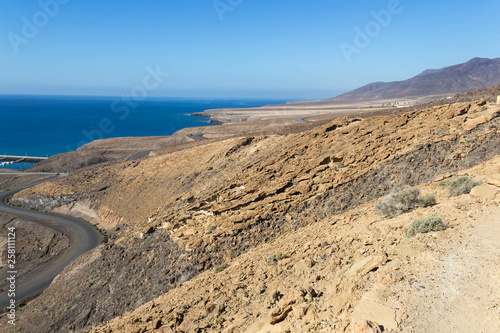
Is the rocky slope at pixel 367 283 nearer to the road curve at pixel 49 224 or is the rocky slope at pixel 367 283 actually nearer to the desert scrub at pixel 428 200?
the desert scrub at pixel 428 200

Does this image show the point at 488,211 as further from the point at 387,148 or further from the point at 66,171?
the point at 66,171

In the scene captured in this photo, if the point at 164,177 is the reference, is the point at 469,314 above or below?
above

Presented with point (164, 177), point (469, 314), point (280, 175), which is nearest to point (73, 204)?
point (164, 177)

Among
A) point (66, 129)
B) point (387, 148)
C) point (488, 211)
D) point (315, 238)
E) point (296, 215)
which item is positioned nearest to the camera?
point (488, 211)

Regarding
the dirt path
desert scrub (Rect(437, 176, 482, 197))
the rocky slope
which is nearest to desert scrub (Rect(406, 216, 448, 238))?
the rocky slope

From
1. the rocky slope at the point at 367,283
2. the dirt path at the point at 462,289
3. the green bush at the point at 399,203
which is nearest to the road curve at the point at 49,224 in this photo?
the rocky slope at the point at 367,283

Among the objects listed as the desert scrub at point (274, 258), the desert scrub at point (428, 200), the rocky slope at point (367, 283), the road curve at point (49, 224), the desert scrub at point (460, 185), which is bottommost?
the road curve at point (49, 224)
